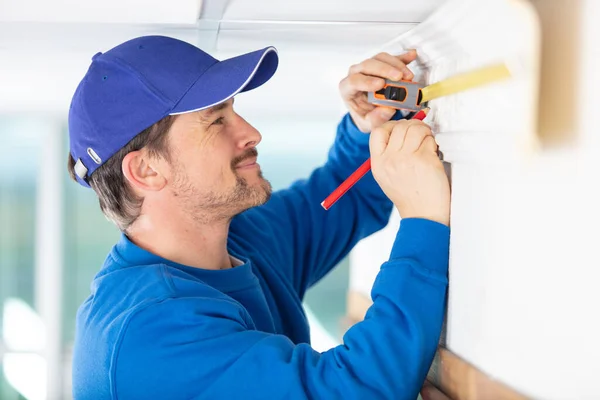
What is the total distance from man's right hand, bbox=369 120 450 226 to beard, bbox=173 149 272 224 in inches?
11.5

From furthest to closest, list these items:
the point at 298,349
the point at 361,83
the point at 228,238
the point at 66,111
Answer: the point at 66,111, the point at 228,238, the point at 361,83, the point at 298,349

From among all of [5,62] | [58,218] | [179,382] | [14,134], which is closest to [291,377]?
[179,382]

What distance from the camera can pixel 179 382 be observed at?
0.99 m

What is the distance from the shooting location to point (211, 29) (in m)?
1.08

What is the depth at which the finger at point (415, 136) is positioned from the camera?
94 cm

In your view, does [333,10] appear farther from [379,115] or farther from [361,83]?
[379,115]

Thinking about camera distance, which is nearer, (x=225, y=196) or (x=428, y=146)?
(x=428, y=146)

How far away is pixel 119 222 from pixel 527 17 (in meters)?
0.86

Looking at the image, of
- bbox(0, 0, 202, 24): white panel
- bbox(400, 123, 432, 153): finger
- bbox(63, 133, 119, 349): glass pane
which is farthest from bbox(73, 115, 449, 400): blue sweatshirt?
bbox(63, 133, 119, 349): glass pane

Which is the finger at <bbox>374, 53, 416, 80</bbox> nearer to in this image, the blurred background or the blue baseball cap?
the blurred background

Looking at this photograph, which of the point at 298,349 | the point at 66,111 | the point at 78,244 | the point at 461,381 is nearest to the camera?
the point at 461,381

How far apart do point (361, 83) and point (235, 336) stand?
45 cm

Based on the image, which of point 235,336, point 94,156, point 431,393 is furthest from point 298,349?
point 94,156

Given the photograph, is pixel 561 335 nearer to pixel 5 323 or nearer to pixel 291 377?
pixel 291 377
